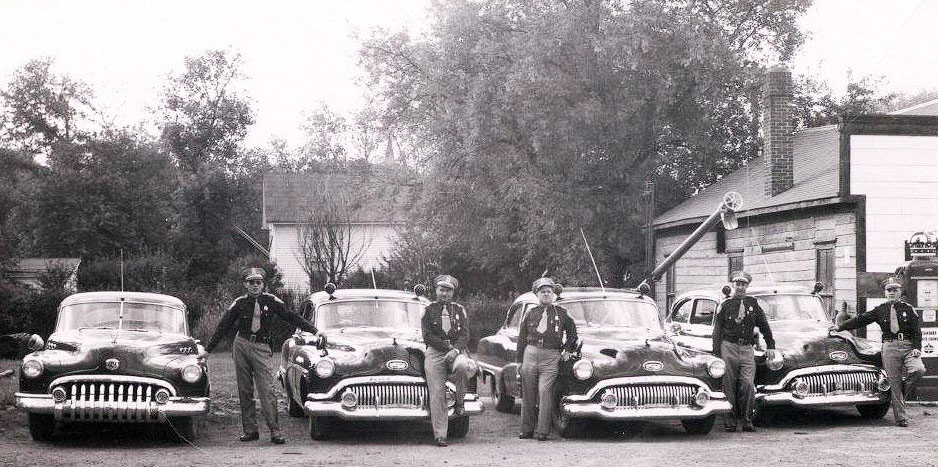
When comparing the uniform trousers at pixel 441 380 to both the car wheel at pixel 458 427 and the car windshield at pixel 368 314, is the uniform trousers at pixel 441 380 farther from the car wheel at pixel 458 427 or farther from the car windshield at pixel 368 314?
the car windshield at pixel 368 314

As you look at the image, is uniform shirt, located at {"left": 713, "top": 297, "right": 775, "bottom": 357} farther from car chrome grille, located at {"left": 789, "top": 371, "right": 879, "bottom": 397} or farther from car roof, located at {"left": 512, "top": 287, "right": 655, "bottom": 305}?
car roof, located at {"left": 512, "top": 287, "right": 655, "bottom": 305}

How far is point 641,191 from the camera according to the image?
28016 mm

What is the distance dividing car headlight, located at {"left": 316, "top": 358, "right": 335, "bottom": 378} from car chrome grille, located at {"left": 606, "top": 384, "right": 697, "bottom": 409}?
3019 millimetres

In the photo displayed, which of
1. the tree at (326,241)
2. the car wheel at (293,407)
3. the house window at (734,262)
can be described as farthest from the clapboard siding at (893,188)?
the tree at (326,241)

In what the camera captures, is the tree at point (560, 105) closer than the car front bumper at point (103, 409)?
No

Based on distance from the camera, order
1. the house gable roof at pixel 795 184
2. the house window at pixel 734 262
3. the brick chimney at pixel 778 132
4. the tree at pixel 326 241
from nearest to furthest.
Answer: the house gable roof at pixel 795 184 → the brick chimney at pixel 778 132 → the house window at pixel 734 262 → the tree at pixel 326 241

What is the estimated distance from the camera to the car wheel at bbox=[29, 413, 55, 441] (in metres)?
11.5

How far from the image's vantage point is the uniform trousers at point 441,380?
38.5 ft

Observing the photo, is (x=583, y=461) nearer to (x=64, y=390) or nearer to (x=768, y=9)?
(x=64, y=390)

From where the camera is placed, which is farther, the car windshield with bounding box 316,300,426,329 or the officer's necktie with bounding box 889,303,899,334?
the officer's necktie with bounding box 889,303,899,334

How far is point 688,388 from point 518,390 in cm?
280

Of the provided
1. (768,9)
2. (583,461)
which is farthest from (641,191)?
(583,461)

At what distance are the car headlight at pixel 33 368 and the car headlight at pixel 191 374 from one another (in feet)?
4.67

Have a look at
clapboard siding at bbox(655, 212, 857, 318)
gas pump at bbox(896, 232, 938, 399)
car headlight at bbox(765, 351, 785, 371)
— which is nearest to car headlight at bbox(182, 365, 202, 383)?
car headlight at bbox(765, 351, 785, 371)
